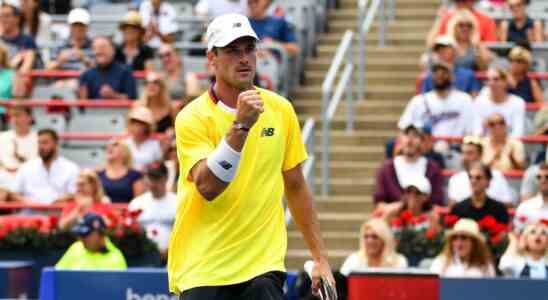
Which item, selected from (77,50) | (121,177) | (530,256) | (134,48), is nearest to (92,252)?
(121,177)

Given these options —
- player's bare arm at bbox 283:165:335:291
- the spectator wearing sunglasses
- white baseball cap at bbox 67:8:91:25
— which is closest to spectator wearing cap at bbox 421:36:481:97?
the spectator wearing sunglasses

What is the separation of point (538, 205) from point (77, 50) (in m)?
6.38

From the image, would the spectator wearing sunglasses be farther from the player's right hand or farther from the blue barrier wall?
the player's right hand

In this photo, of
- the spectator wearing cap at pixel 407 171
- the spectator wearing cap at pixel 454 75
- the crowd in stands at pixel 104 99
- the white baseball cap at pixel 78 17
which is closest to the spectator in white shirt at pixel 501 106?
the spectator wearing cap at pixel 454 75

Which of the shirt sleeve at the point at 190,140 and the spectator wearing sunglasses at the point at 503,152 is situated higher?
the shirt sleeve at the point at 190,140

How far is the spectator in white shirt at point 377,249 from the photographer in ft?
40.1

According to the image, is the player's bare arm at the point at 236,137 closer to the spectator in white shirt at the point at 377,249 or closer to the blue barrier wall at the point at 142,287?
the blue barrier wall at the point at 142,287

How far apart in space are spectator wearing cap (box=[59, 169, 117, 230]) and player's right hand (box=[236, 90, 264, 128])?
7.32 metres

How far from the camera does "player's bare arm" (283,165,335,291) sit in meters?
7.35

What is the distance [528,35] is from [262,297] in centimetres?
970

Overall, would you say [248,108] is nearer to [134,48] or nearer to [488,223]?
[488,223]

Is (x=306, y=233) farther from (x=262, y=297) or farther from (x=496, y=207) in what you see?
(x=496, y=207)

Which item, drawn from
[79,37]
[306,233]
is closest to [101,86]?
[79,37]

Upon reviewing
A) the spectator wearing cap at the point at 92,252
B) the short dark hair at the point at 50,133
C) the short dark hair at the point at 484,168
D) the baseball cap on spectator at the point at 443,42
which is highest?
the baseball cap on spectator at the point at 443,42
